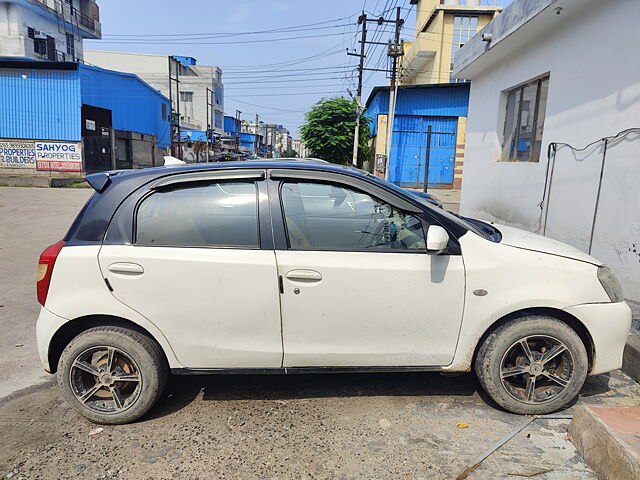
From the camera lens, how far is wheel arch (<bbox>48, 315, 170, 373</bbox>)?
3031mm

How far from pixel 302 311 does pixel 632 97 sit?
497 centimetres

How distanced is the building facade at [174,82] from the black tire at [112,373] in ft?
196

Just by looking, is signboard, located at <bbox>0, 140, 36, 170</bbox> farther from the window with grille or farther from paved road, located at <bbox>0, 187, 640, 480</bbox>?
paved road, located at <bbox>0, 187, 640, 480</bbox>

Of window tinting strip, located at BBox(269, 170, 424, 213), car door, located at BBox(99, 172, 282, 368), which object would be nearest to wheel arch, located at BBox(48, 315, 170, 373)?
car door, located at BBox(99, 172, 282, 368)

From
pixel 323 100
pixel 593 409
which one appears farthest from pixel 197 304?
pixel 323 100

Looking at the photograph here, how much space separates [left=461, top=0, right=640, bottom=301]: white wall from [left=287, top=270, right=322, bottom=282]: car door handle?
4.22m

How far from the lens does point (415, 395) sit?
3445 millimetres

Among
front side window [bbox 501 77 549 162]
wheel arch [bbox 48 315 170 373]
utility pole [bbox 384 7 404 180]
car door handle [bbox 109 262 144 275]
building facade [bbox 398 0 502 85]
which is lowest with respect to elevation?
wheel arch [bbox 48 315 170 373]

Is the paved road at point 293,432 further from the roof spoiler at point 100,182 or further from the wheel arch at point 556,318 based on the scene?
the roof spoiler at point 100,182

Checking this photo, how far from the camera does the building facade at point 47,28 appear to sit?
1399 inches

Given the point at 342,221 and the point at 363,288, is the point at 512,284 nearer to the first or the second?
the point at 363,288

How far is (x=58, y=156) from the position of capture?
2569cm

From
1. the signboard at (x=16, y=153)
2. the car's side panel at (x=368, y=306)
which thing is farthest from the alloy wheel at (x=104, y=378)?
the signboard at (x=16, y=153)

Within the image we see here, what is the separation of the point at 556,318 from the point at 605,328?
0.32 metres
